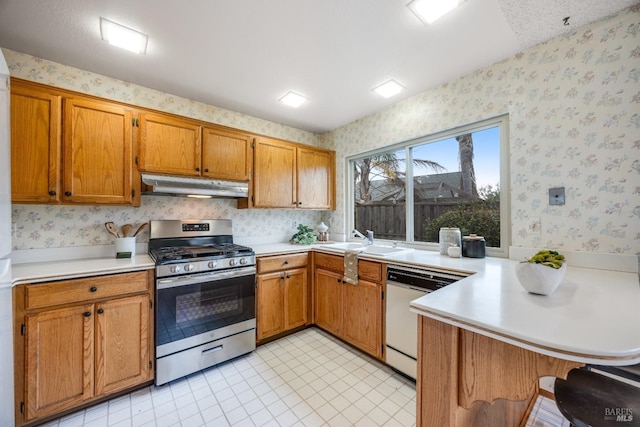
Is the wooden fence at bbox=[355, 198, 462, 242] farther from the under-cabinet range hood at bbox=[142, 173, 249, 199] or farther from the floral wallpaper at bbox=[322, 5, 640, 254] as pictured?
the under-cabinet range hood at bbox=[142, 173, 249, 199]

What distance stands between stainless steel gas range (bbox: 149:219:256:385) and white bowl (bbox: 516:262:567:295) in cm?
200

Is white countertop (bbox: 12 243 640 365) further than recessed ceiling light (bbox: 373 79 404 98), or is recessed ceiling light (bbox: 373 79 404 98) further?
recessed ceiling light (bbox: 373 79 404 98)

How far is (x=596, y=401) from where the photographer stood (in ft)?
3.28

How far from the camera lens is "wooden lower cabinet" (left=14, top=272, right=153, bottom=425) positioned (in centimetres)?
149

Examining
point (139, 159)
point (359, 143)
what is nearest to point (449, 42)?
point (359, 143)

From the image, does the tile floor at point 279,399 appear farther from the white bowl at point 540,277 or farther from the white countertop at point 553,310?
A: the white bowl at point 540,277

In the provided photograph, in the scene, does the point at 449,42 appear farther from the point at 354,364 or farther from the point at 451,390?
the point at 354,364

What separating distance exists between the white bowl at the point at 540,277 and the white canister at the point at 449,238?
1121mm

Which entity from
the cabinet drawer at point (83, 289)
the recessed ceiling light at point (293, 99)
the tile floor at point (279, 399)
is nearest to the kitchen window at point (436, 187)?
the recessed ceiling light at point (293, 99)

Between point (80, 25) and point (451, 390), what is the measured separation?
111 inches

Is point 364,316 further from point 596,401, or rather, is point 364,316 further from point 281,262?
point 596,401

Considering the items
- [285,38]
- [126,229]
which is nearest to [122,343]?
[126,229]

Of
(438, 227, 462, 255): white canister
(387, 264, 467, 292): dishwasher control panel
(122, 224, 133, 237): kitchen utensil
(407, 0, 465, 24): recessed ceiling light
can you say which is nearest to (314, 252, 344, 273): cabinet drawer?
(387, 264, 467, 292): dishwasher control panel

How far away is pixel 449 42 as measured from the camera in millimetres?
1784
